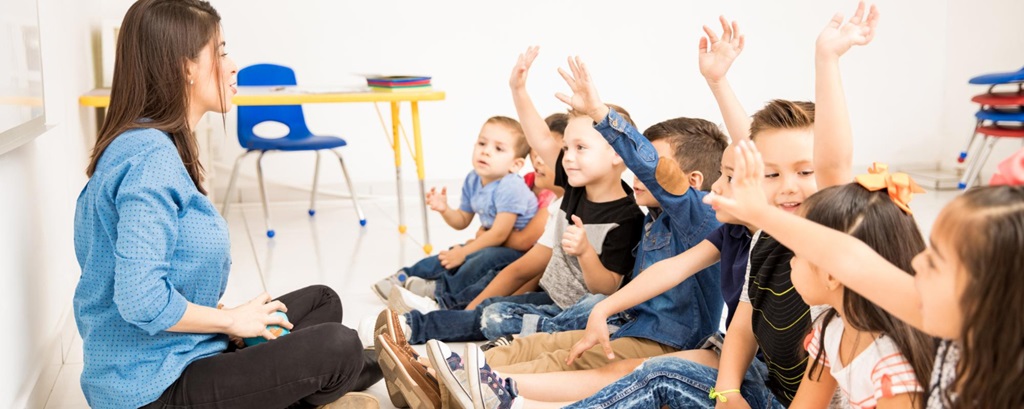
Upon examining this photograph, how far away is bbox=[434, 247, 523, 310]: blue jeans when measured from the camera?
2.78 meters

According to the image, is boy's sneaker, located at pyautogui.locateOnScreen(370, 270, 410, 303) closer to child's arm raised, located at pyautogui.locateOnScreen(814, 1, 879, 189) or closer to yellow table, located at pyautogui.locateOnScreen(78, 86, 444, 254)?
yellow table, located at pyautogui.locateOnScreen(78, 86, 444, 254)

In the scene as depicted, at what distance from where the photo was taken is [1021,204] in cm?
94

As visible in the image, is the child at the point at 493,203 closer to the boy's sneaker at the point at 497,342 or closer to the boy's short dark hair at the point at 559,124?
the boy's short dark hair at the point at 559,124

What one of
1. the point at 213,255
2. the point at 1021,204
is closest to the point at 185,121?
the point at 213,255

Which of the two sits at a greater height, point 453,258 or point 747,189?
point 747,189

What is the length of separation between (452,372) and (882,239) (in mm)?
839

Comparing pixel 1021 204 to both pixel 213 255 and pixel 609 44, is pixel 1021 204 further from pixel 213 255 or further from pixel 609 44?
pixel 609 44

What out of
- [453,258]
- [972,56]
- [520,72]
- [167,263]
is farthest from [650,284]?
[972,56]

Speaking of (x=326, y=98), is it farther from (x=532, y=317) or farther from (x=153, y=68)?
(x=153, y=68)

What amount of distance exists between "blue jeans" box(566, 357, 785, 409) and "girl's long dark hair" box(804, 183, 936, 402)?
44 cm

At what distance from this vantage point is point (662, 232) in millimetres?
2096

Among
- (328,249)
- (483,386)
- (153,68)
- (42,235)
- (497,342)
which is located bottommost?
(328,249)

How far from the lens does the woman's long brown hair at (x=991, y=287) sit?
94 cm

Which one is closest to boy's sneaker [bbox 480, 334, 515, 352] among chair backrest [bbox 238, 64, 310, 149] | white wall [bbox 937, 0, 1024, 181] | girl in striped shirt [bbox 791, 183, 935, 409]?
girl in striped shirt [bbox 791, 183, 935, 409]
